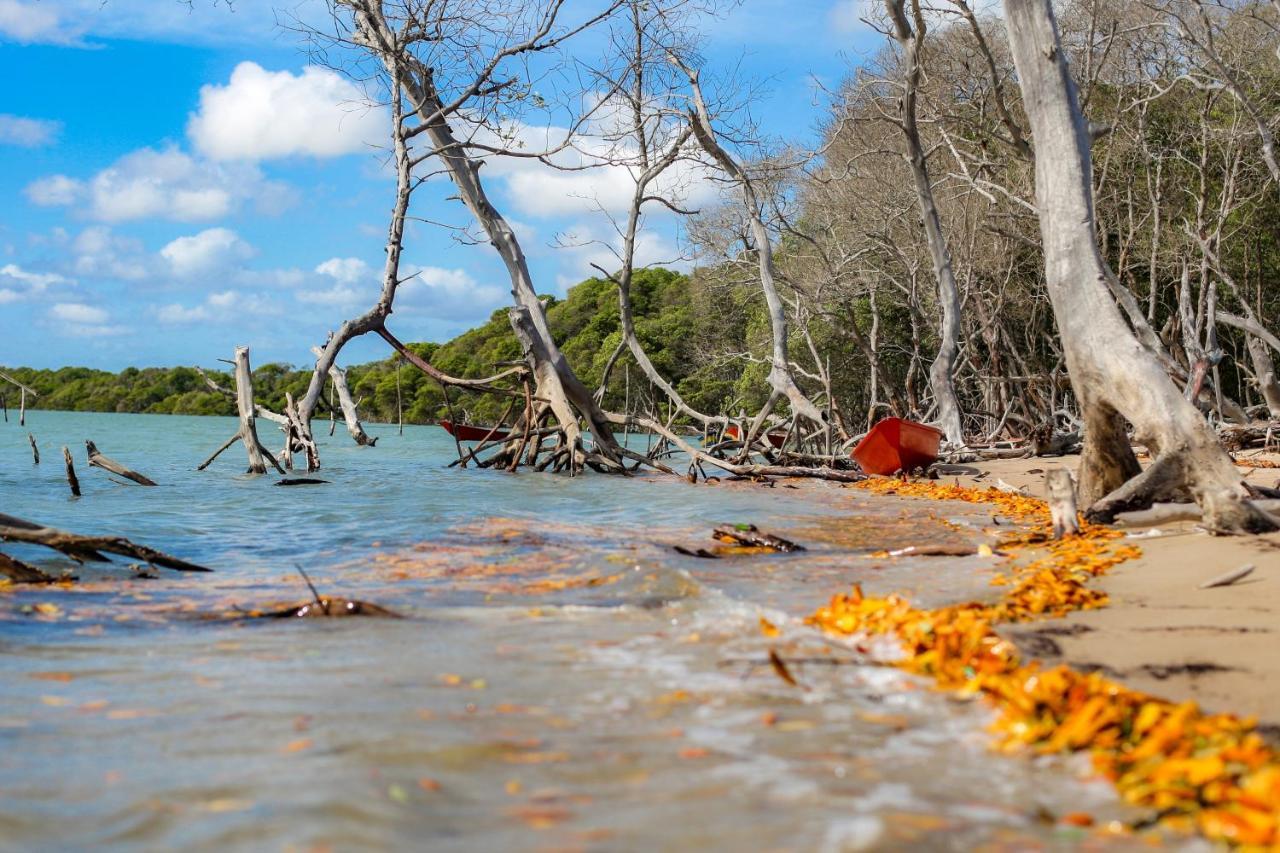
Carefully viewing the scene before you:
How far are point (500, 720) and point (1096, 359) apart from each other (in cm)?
644

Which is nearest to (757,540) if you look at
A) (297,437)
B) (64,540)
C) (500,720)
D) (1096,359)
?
(1096,359)

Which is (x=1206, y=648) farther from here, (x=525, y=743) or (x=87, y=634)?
(x=87, y=634)

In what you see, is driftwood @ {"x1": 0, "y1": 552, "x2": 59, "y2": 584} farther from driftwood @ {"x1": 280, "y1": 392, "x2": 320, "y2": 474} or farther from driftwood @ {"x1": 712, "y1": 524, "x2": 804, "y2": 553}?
driftwood @ {"x1": 280, "y1": 392, "x2": 320, "y2": 474}

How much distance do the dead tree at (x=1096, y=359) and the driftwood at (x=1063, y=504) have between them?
322 mm

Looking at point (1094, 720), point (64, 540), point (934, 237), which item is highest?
point (934, 237)

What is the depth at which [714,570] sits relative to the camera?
21.7 feet

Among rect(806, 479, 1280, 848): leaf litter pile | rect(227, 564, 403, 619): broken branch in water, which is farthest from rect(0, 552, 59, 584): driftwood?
rect(806, 479, 1280, 848): leaf litter pile

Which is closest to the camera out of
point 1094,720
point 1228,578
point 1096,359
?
point 1094,720

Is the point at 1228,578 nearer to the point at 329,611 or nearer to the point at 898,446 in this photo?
the point at 329,611

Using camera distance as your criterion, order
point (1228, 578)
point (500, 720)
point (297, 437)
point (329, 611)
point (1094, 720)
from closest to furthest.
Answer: point (1094, 720)
point (500, 720)
point (1228, 578)
point (329, 611)
point (297, 437)

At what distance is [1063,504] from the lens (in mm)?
7277

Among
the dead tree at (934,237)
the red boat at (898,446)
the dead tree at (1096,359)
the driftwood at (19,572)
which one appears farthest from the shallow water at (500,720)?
the dead tree at (934,237)

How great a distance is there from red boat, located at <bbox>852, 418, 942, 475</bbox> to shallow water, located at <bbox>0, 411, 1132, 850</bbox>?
8.36 meters

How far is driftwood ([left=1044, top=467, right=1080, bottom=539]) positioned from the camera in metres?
7.23
